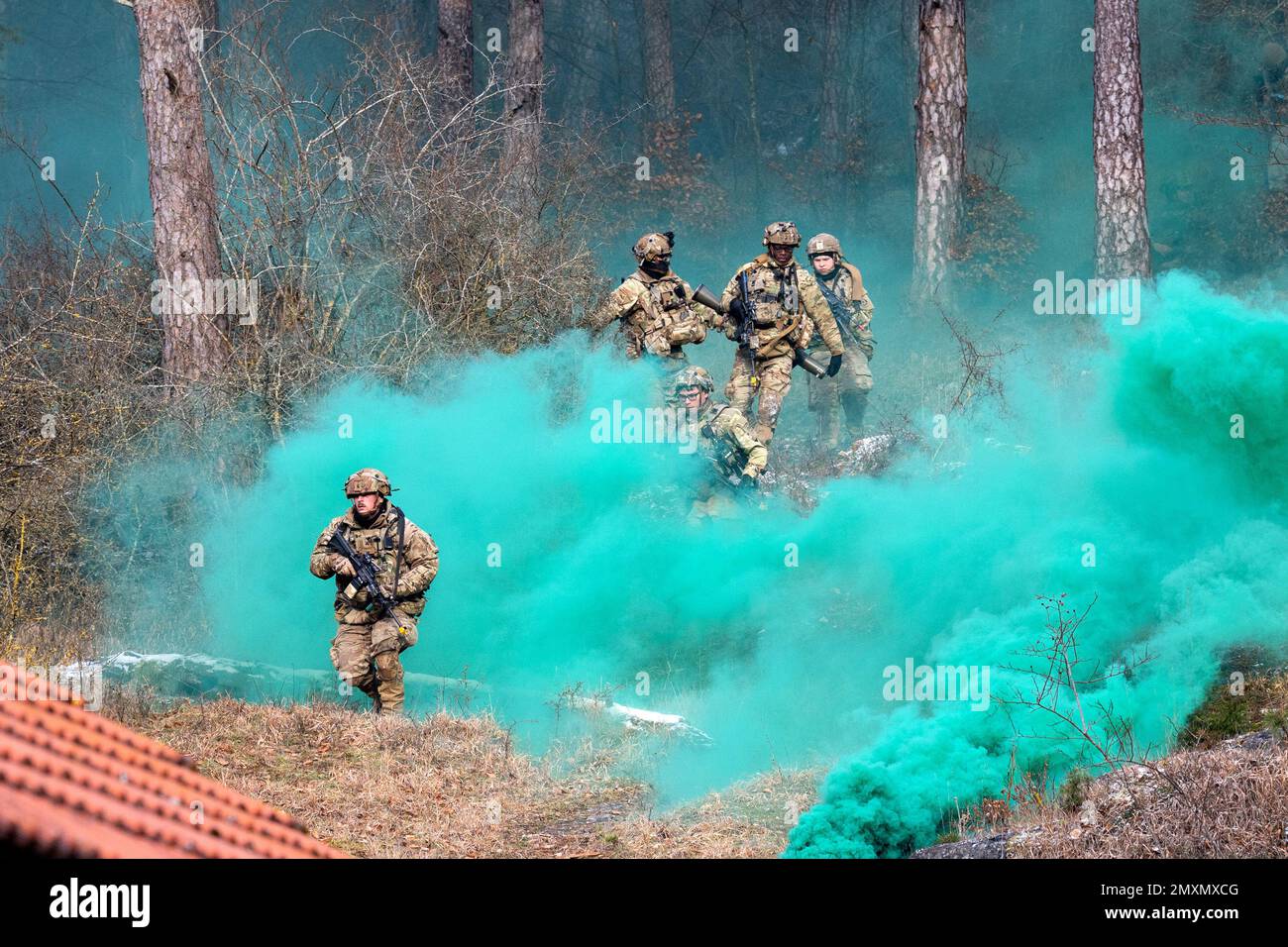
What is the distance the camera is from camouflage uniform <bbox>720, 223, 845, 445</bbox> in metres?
12.9

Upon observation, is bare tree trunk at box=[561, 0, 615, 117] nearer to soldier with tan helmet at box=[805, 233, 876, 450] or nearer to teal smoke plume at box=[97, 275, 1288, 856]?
soldier with tan helmet at box=[805, 233, 876, 450]

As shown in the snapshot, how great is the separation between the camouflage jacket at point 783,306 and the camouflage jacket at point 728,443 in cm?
128

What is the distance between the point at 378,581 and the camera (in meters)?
9.36

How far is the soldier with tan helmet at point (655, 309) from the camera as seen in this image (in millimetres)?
12555

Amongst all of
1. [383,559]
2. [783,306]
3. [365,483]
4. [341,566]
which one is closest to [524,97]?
[783,306]

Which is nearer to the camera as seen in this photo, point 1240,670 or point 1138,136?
point 1240,670

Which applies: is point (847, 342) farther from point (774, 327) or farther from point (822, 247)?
point (774, 327)

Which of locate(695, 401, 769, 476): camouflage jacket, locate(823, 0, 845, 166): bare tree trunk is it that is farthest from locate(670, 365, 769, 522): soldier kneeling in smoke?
locate(823, 0, 845, 166): bare tree trunk

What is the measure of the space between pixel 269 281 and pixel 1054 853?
9.30m

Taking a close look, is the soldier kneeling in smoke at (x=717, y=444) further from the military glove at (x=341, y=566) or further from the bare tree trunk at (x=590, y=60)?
the bare tree trunk at (x=590, y=60)

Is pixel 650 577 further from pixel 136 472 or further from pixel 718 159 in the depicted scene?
pixel 718 159

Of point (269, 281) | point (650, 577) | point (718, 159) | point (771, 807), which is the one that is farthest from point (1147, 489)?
point (718, 159)

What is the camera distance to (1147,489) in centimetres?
1105

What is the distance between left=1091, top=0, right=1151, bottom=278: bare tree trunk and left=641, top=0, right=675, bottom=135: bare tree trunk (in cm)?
1192
